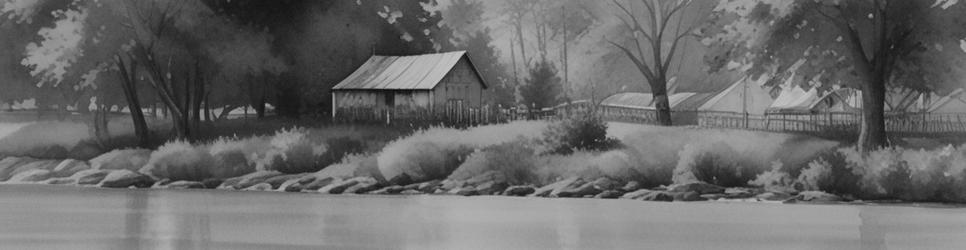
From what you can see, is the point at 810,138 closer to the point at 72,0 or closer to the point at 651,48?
the point at 651,48

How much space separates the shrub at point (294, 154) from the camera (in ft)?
68.3

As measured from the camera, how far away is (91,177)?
22031mm

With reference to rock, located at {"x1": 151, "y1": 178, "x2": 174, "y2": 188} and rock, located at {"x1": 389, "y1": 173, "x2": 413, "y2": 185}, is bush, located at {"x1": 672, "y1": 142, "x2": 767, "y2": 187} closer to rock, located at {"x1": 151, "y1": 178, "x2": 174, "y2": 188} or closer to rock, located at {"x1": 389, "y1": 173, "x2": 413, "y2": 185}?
rock, located at {"x1": 389, "y1": 173, "x2": 413, "y2": 185}

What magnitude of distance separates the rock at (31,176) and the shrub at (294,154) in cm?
381

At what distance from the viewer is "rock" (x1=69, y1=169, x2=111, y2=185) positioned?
2197 cm

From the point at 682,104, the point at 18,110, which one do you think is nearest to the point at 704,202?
the point at 682,104

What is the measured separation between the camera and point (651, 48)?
744 inches

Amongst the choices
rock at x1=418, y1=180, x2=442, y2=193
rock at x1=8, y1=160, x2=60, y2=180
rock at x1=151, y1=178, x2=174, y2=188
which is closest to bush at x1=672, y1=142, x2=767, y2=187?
rock at x1=418, y1=180, x2=442, y2=193

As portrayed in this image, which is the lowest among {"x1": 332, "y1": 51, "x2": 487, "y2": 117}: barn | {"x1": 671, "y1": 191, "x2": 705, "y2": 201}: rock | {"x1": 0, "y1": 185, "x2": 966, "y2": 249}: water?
{"x1": 0, "y1": 185, "x2": 966, "y2": 249}: water

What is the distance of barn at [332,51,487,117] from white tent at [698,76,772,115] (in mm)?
3229

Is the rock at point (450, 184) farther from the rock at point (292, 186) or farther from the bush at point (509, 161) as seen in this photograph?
the rock at point (292, 186)

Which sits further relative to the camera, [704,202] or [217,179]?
[217,179]

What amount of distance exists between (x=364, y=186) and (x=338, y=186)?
1.54ft

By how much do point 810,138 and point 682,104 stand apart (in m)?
1.69
